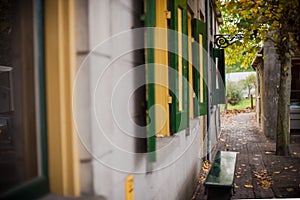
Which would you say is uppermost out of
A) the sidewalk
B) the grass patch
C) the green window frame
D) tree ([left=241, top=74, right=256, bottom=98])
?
tree ([left=241, top=74, right=256, bottom=98])

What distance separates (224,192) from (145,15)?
2.56m

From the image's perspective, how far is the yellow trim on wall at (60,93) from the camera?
Answer: 1.58 m

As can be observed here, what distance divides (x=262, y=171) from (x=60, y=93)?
5908 millimetres

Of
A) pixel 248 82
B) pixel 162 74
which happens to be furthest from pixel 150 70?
pixel 248 82

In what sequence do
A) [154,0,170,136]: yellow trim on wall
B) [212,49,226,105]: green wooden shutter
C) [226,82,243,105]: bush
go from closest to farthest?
[154,0,170,136]: yellow trim on wall
[212,49,226,105]: green wooden shutter
[226,82,243,105]: bush

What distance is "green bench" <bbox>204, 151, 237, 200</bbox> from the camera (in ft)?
13.7

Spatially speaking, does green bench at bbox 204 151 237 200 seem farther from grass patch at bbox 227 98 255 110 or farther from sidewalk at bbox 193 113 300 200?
grass patch at bbox 227 98 255 110

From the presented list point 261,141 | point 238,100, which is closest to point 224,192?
point 261,141

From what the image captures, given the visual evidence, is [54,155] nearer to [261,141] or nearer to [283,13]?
[283,13]

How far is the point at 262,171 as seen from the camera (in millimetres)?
6723

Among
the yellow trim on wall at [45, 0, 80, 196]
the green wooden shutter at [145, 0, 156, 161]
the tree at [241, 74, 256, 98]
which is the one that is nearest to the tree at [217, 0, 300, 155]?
the green wooden shutter at [145, 0, 156, 161]

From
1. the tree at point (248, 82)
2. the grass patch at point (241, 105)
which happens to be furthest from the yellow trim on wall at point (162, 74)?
the tree at point (248, 82)

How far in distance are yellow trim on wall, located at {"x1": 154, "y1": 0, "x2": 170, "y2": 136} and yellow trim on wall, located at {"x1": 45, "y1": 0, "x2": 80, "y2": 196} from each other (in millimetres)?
1606

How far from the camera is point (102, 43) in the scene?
6.25ft
